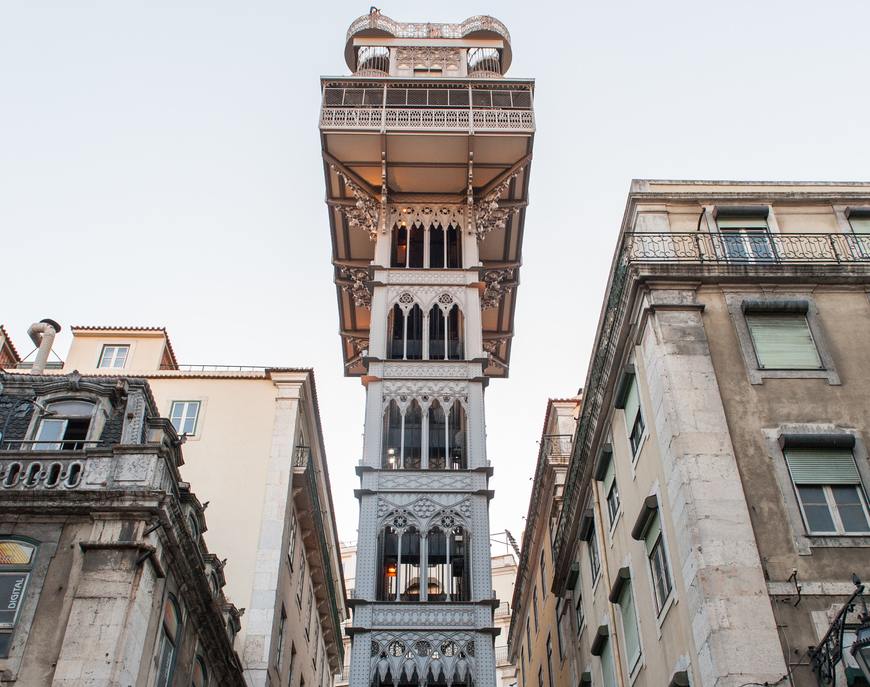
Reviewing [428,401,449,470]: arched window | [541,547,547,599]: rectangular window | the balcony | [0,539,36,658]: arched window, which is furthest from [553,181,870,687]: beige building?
the balcony

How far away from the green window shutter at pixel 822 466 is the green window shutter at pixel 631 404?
448cm

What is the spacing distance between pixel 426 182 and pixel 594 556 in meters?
22.7

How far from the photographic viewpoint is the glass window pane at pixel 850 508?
17.8 metres

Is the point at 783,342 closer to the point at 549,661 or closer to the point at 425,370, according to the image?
the point at 425,370

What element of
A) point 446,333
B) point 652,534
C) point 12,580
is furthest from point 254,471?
Result: point 652,534

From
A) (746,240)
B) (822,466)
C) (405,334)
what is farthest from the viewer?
(405,334)

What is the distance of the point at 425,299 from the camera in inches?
1577

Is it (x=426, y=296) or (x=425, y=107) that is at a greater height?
(x=425, y=107)

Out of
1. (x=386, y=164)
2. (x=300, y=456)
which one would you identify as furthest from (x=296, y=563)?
(x=386, y=164)

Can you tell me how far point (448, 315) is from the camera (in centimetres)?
3959

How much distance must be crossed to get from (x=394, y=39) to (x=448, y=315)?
18.3 meters

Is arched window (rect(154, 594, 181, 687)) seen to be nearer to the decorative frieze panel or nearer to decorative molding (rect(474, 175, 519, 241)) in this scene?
the decorative frieze panel

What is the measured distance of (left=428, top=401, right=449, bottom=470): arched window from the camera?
117ft

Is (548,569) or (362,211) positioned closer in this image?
(548,569)
